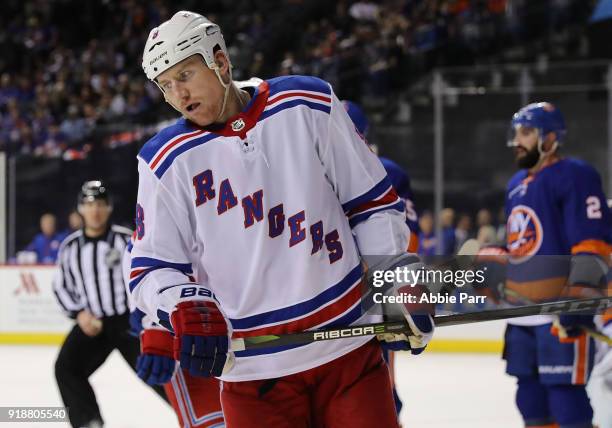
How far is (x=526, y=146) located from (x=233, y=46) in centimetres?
900

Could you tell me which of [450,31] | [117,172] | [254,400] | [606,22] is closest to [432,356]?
[117,172]

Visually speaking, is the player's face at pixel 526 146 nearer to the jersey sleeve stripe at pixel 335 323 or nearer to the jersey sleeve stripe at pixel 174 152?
the jersey sleeve stripe at pixel 335 323

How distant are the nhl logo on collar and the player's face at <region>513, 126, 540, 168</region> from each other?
195 centimetres

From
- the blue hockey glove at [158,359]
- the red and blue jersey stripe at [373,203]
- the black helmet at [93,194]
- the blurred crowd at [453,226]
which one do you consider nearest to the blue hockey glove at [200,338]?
the red and blue jersey stripe at [373,203]

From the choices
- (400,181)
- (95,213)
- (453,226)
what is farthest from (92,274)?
(453,226)

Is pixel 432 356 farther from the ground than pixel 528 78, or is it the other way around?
pixel 528 78

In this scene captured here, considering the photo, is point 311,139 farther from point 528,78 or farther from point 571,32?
point 571,32

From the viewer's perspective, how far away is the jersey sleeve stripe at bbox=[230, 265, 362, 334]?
7.32 feet

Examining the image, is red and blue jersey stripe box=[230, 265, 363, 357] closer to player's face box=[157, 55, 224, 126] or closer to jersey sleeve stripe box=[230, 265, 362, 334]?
jersey sleeve stripe box=[230, 265, 362, 334]

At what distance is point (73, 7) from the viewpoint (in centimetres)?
1518

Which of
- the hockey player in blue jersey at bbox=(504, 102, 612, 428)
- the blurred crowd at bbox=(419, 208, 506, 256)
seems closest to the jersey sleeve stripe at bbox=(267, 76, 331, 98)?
the hockey player in blue jersey at bbox=(504, 102, 612, 428)

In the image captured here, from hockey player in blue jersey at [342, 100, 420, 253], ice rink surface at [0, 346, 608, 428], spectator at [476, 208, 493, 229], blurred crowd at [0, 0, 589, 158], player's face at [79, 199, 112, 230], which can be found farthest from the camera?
blurred crowd at [0, 0, 589, 158]

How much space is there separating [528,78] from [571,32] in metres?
3.62

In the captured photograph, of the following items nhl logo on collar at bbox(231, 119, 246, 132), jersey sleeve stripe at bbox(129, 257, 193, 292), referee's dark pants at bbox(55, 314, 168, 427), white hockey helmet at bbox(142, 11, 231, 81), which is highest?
white hockey helmet at bbox(142, 11, 231, 81)
